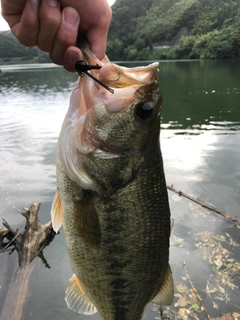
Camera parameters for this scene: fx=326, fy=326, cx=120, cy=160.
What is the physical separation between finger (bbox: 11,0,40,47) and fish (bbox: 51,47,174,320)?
298 millimetres

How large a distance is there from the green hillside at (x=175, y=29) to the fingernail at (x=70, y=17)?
3314 inches

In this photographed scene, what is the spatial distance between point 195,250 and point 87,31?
4.97 metres

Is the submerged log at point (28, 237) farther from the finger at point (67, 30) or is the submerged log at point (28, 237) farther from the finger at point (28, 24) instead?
the finger at point (67, 30)

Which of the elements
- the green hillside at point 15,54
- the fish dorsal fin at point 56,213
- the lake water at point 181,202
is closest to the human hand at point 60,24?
the fish dorsal fin at point 56,213

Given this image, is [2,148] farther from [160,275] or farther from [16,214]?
[160,275]

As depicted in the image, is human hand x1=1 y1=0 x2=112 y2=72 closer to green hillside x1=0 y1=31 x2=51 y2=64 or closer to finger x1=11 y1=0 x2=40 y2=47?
finger x1=11 y1=0 x2=40 y2=47

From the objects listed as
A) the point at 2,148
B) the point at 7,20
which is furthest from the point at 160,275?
the point at 2,148

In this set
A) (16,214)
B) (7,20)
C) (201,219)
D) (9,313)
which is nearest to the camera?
(7,20)

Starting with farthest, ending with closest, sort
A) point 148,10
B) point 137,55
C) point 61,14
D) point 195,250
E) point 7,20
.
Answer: point 148,10 < point 137,55 < point 195,250 < point 7,20 < point 61,14

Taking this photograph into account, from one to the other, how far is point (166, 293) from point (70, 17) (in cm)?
175

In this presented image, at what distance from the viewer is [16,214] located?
7.73 m

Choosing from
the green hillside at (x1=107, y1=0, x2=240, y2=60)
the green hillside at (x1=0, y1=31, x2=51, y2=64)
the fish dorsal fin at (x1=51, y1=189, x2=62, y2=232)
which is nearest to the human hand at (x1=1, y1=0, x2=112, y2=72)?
the fish dorsal fin at (x1=51, y1=189, x2=62, y2=232)

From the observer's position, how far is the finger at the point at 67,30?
1.70m

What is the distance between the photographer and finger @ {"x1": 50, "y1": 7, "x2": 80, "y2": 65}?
1.70 metres
